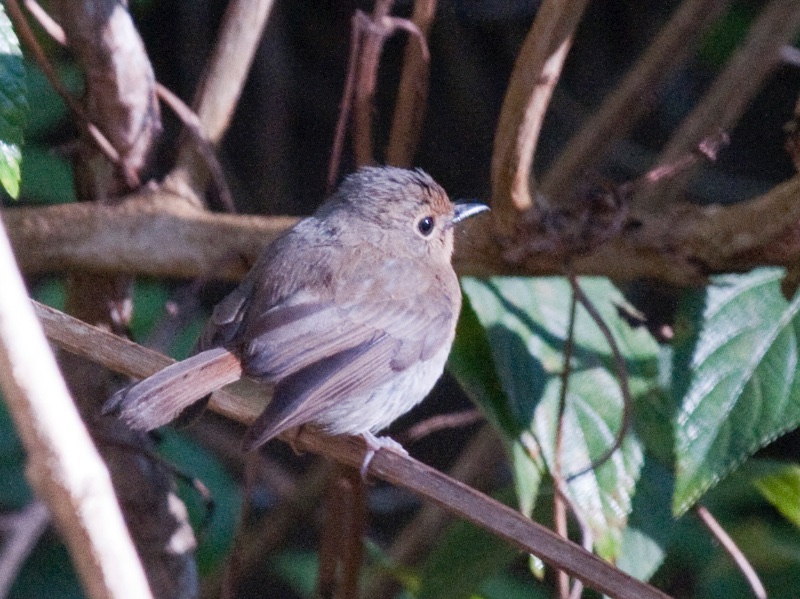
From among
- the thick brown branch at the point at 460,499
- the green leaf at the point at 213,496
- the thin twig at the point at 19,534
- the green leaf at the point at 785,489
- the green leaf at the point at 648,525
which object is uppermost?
the thick brown branch at the point at 460,499

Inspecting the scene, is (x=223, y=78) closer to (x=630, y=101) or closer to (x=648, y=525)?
(x=630, y=101)

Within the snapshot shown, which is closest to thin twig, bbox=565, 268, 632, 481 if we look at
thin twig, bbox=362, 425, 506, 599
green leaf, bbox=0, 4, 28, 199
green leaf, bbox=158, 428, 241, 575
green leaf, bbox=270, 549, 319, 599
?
thin twig, bbox=362, 425, 506, 599

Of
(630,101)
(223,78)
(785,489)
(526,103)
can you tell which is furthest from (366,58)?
(785,489)

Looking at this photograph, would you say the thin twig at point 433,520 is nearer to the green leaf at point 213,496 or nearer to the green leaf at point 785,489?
the green leaf at point 213,496

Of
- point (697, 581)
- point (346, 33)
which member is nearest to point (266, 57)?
point (346, 33)

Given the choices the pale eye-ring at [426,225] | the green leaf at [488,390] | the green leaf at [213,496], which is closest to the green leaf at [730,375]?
the green leaf at [488,390]

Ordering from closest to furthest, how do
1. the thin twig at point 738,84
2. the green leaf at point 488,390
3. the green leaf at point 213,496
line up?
the green leaf at point 488,390 → the thin twig at point 738,84 → the green leaf at point 213,496

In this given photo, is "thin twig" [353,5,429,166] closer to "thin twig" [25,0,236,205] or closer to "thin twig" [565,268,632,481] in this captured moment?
"thin twig" [25,0,236,205]

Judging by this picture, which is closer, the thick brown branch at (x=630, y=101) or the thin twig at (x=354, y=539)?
the thin twig at (x=354, y=539)
